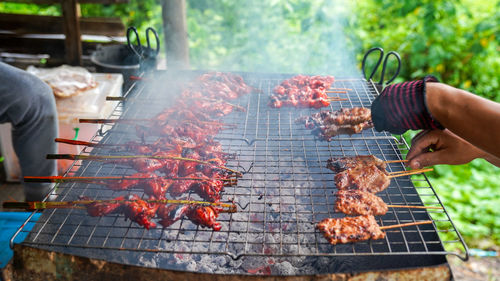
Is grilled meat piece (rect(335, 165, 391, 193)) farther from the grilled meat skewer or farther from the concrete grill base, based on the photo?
the concrete grill base

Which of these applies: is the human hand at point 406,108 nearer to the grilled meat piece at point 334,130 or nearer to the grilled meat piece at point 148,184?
the grilled meat piece at point 334,130

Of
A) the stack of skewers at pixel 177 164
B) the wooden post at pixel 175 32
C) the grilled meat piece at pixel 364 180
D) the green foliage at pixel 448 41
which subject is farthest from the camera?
the green foliage at pixel 448 41

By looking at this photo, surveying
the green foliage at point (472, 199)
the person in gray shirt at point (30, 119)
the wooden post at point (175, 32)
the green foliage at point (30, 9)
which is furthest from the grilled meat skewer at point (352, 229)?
the green foliage at point (30, 9)

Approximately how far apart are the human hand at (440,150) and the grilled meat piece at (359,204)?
538mm

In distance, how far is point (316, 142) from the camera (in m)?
4.32

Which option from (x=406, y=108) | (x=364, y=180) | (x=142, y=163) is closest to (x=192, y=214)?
(x=142, y=163)

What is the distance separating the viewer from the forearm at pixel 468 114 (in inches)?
98.0

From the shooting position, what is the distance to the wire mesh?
9.50ft

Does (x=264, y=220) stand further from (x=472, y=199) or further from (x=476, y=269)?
(x=472, y=199)

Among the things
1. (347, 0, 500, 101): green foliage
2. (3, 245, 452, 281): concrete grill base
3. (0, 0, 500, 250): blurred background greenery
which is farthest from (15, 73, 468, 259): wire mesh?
(347, 0, 500, 101): green foliage

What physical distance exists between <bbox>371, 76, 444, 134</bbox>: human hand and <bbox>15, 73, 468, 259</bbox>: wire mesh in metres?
0.60

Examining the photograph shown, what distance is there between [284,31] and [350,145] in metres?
6.24

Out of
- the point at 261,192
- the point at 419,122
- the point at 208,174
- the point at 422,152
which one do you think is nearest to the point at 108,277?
the point at 208,174

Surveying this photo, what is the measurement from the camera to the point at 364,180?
3480 millimetres
